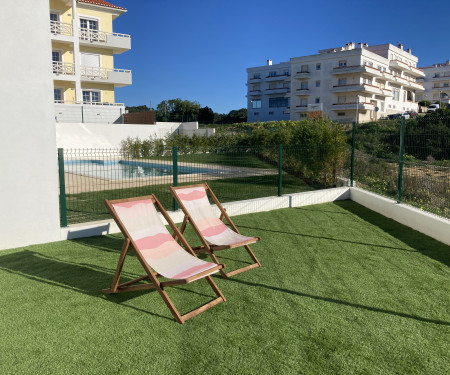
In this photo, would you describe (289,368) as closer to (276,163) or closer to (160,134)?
(276,163)

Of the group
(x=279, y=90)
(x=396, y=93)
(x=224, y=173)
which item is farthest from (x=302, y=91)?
(x=224, y=173)

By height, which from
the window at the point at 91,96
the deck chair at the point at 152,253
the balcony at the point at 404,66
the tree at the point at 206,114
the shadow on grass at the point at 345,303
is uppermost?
the balcony at the point at 404,66

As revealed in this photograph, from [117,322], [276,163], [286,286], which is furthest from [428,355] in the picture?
[276,163]

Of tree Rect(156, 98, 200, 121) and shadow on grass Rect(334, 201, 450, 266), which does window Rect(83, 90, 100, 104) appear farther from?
tree Rect(156, 98, 200, 121)

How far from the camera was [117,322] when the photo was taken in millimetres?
3643

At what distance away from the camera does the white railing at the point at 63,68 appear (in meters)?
28.0

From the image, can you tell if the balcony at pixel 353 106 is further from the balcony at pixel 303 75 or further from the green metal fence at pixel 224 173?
the green metal fence at pixel 224 173

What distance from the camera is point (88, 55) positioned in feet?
102

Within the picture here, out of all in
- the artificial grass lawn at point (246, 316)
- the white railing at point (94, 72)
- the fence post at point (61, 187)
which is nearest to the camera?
the artificial grass lawn at point (246, 316)

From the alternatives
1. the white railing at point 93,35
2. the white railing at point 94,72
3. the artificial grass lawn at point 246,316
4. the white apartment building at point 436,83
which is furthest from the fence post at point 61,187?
the white apartment building at point 436,83

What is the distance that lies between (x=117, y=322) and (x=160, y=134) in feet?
84.5

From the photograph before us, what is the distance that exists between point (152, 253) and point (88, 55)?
30.8 metres

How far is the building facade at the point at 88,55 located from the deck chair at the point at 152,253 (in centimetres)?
2286

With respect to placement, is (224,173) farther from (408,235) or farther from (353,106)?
(353,106)
